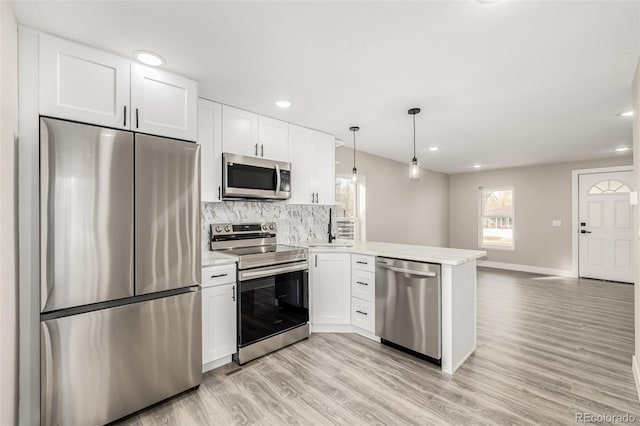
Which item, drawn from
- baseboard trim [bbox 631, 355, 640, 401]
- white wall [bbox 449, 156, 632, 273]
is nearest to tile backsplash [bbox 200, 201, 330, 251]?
baseboard trim [bbox 631, 355, 640, 401]

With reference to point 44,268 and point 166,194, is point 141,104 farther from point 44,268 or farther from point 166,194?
point 44,268

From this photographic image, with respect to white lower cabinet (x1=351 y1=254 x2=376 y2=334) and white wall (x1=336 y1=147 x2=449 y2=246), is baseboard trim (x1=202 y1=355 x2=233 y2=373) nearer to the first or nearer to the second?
white lower cabinet (x1=351 y1=254 x2=376 y2=334)

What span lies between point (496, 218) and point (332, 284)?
223 inches

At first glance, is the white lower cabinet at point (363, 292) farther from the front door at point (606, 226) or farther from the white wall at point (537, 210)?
the front door at point (606, 226)

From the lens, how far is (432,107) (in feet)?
9.63

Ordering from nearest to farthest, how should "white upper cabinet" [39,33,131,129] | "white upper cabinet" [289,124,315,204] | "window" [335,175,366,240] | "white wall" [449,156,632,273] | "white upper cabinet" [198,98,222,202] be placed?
"white upper cabinet" [39,33,131,129], "white upper cabinet" [198,98,222,202], "white upper cabinet" [289,124,315,204], "window" [335,175,366,240], "white wall" [449,156,632,273]

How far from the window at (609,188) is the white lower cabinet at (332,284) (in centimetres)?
570

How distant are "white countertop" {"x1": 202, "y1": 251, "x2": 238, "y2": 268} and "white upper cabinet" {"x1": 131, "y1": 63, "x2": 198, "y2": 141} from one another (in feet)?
3.23

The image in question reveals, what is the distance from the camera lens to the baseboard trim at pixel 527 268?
6.06 meters

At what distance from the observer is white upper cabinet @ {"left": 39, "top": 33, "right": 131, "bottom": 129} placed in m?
1.68

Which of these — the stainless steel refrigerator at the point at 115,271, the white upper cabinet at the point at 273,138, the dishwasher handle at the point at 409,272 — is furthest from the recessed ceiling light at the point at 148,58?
the dishwasher handle at the point at 409,272

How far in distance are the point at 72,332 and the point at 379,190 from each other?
4653mm

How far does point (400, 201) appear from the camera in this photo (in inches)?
236

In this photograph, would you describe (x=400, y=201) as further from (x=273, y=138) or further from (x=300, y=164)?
(x=273, y=138)
